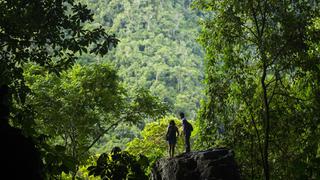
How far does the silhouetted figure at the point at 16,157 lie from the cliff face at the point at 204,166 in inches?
391

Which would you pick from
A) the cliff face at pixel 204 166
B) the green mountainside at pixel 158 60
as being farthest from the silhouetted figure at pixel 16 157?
the green mountainside at pixel 158 60

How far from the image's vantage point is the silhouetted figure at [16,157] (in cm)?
200

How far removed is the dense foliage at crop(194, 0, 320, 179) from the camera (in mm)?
13109

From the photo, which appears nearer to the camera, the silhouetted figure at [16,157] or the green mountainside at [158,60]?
the silhouetted figure at [16,157]

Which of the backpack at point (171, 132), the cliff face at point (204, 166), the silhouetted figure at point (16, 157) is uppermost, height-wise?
the backpack at point (171, 132)

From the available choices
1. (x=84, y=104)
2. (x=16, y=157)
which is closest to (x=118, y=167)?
(x=16, y=157)

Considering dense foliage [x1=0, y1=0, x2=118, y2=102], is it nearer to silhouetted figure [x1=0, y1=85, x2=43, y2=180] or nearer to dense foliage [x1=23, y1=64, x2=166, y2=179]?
silhouetted figure [x1=0, y1=85, x2=43, y2=180]

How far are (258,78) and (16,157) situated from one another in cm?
1400

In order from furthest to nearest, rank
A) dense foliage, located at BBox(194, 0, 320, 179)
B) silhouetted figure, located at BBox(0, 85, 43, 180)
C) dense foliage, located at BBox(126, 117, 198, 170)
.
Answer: dense foliage, located at BBox(126, 117, 198, 170) → dense foliage, located at BBox(194, 0, 320, 179) → silhouetted figure, located at BBox(0, 85, 43, 180)

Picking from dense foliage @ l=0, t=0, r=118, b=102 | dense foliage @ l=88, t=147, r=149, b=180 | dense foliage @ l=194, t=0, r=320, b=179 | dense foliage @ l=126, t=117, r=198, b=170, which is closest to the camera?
dense foliage @ l=88, t=147, r=149, b=180

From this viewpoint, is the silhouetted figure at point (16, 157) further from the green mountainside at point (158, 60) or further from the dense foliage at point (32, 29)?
the green mountainside at point (158, 60)

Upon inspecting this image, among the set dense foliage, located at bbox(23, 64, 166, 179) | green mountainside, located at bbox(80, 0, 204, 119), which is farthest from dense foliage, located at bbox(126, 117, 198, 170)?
green mountainside, located at bbox(80, 0, 204, 119)

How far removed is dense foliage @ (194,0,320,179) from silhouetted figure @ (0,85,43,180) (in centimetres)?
1170

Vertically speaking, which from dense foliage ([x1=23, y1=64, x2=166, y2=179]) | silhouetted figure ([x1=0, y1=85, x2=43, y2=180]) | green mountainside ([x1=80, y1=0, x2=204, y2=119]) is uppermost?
green mountainside ([x1=80, y1=0, x2=204, y2=119])
